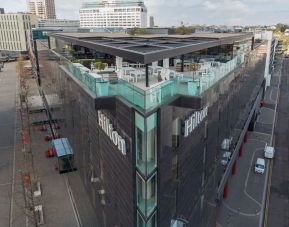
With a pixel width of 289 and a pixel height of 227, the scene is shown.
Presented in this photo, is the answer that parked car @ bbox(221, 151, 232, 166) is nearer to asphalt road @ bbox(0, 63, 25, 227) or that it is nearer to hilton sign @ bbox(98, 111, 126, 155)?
hilton sign @ bbox(98, 111, 126, 155)

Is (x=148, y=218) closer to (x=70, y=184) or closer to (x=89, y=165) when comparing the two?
(x=89, y=165)

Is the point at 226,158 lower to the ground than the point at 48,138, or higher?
higher

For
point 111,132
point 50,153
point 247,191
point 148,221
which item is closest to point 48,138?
point 50,153

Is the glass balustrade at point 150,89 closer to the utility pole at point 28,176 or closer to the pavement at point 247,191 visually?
the utility pole at point 28,176

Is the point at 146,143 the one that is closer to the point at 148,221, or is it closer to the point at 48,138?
the point at 148,221

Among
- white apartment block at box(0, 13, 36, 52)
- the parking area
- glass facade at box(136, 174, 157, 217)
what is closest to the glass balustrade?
glass facade at box(136, 174, 157, 217)
